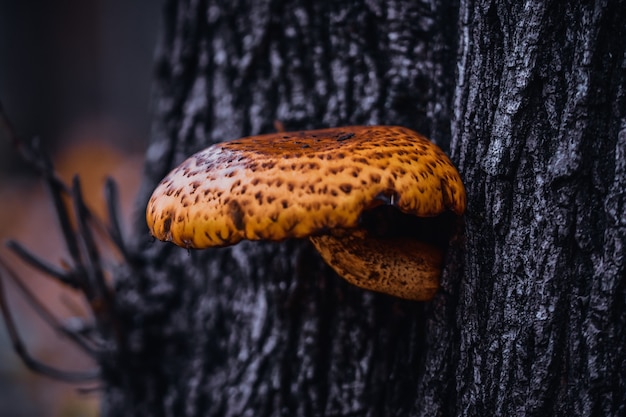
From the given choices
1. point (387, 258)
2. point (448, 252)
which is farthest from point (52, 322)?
point (448, 252)

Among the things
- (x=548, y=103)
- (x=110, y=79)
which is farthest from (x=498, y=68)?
(x=110, y=79)

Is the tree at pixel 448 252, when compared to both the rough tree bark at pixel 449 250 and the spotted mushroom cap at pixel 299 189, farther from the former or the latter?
the spotted mushroom cap at pixel 299 189

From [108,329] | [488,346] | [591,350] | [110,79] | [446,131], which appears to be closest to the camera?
[591,350]

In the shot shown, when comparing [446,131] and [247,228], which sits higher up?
[446,131]

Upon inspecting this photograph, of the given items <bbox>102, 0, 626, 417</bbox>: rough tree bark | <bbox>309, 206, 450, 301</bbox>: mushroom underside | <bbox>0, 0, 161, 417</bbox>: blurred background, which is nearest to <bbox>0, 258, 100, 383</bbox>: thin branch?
<bbox>102, 0, 626, 417</bbox>: rough tree bark

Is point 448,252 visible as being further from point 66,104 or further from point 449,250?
point 66,104

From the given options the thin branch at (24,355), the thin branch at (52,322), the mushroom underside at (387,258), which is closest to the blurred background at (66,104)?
the thin branch at (24,355)

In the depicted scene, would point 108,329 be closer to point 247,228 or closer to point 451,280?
point 247,228
